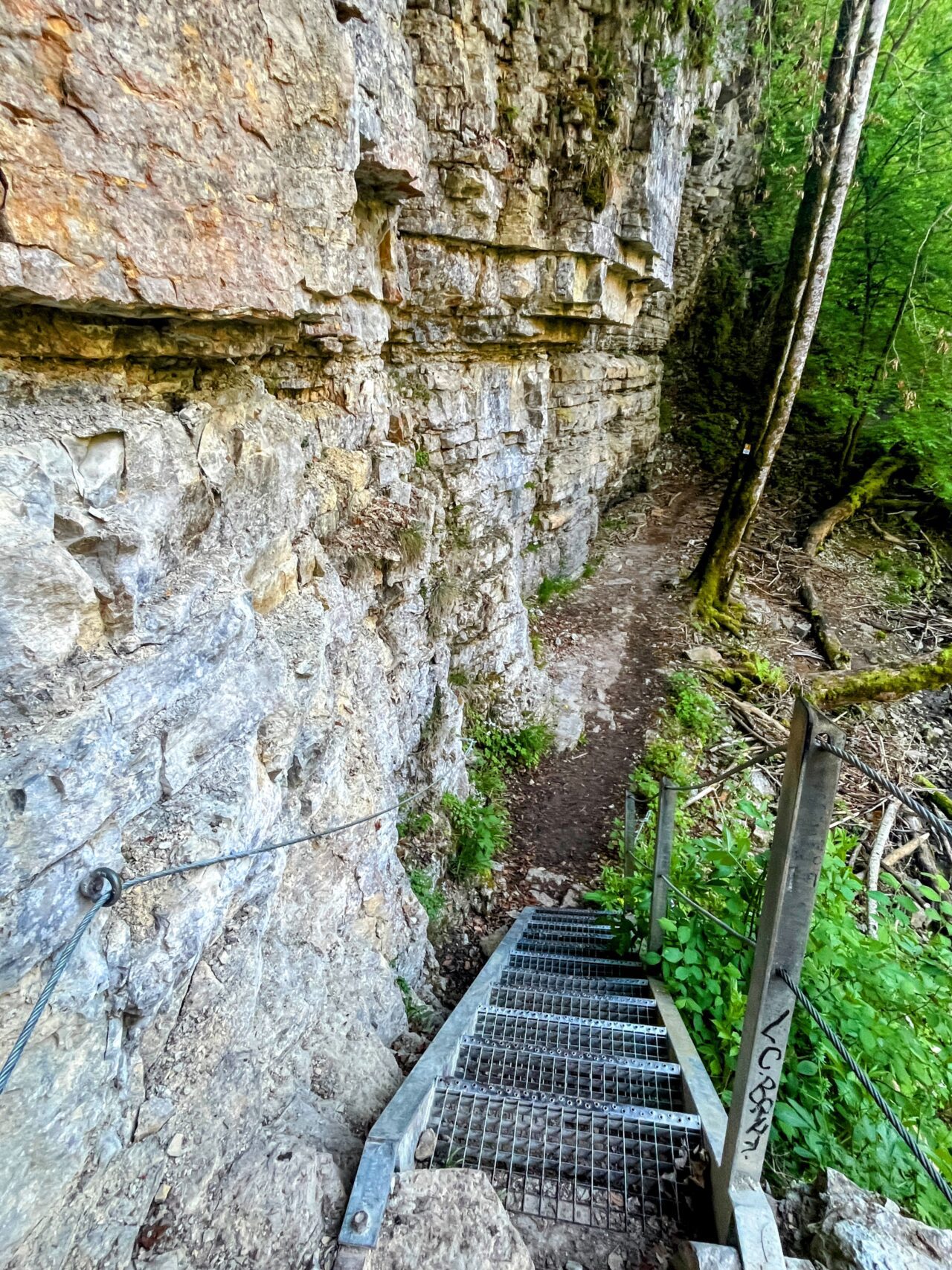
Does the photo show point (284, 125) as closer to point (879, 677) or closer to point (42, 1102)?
point (42, 1102)

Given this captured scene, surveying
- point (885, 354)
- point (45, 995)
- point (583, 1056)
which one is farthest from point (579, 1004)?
point (885, 354)

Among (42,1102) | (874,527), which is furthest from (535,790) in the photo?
(874,527)

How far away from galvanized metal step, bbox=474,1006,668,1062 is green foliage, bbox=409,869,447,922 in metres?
1.55

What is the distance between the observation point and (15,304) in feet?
6.73

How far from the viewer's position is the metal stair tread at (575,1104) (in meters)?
2.68

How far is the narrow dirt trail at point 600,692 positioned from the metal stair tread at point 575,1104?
3.24 metres

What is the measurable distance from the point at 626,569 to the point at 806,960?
31.2 feet

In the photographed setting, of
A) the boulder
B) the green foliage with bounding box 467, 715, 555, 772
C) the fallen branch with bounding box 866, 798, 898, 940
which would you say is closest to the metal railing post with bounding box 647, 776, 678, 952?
the boulder

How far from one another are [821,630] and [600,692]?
13.8ft

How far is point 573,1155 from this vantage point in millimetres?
2646

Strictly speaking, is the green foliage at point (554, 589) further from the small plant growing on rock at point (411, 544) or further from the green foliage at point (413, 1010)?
the green foliage at point (413, 1010)

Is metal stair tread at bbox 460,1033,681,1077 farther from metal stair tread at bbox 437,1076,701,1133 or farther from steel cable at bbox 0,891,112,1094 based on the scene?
steel cable at bbox 0,891,112,1094

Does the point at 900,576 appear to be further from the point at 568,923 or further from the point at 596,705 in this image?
the point at 568,923

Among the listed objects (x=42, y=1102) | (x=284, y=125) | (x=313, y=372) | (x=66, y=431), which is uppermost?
(x=284, y=125)
